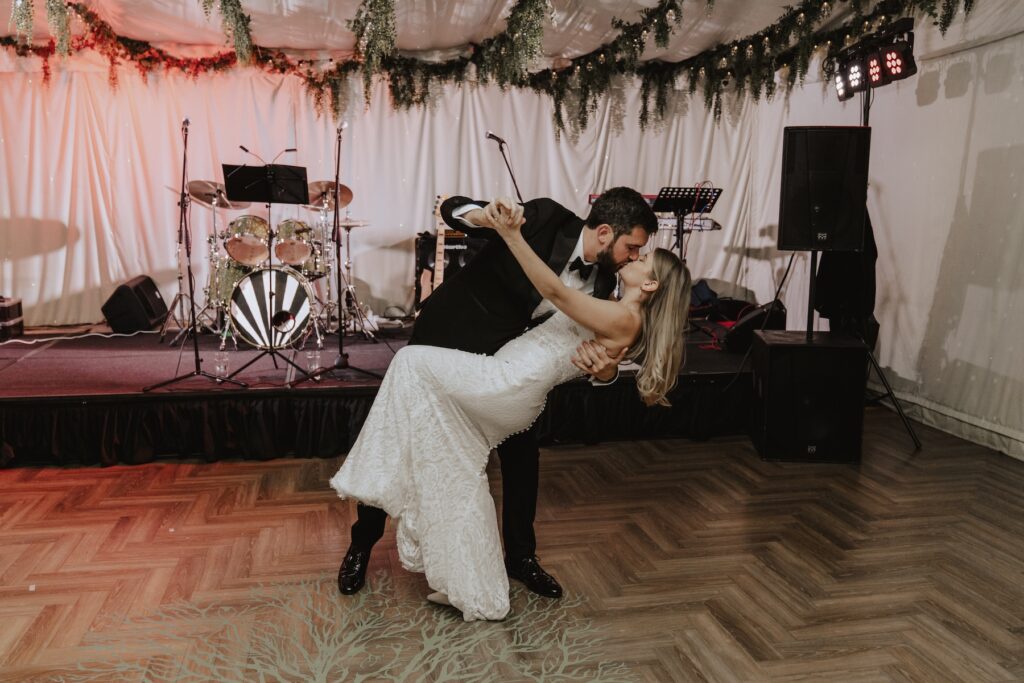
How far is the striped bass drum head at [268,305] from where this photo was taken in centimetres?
495

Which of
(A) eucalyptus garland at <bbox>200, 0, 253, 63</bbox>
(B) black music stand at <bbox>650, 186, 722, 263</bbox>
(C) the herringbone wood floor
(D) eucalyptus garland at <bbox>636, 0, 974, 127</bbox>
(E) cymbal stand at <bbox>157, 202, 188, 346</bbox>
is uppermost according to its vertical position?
(D) eucalyptus garland at <bbox>636, 0, 974, 127</bbox>

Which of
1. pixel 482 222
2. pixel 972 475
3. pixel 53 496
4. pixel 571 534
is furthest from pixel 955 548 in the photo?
pixel 53 496

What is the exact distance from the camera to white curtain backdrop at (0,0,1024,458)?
5.48 m

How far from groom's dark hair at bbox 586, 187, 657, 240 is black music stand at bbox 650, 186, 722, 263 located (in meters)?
3.80

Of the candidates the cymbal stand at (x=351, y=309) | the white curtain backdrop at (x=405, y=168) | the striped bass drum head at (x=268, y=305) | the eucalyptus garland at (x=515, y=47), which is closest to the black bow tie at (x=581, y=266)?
the striped bass drum head at (x=268, y=305)

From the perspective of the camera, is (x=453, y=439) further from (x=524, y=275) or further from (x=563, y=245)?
(x=563, y=245)

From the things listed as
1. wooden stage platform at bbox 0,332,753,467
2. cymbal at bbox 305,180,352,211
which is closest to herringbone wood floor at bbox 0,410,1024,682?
wooden stage platform at bbox 0,332,753,467

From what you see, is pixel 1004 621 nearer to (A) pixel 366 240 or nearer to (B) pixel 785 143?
(B) pixel 785 143

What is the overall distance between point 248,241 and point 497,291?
381 cm

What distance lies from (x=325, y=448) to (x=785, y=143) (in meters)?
3.18

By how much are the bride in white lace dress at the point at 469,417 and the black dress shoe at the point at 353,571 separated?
13.8 inches

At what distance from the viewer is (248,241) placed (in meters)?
5.79

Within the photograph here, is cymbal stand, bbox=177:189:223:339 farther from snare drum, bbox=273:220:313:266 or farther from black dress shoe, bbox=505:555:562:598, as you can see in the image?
black dress shoe, bbox=505:555:562:598

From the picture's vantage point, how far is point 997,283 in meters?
4.66
